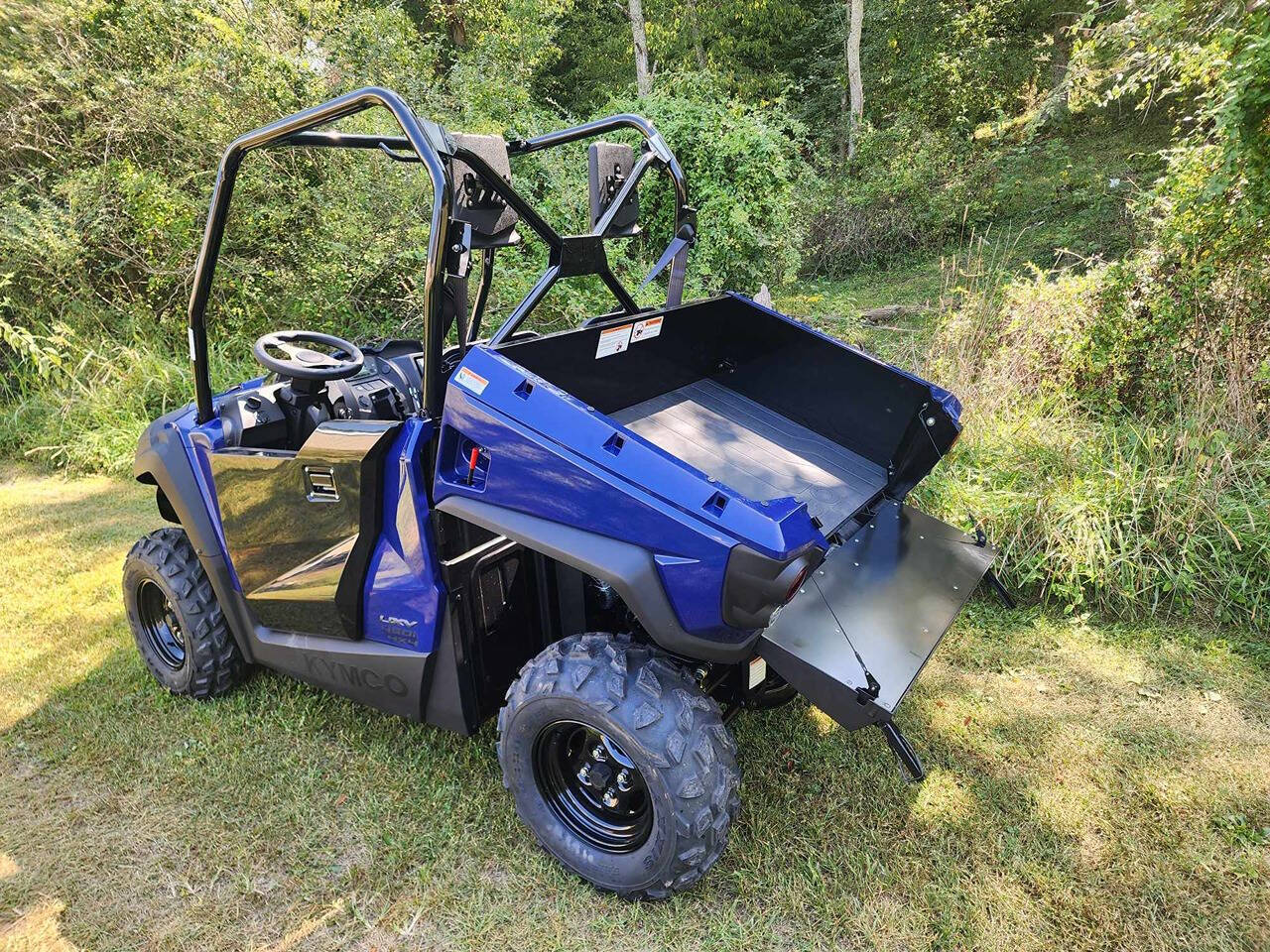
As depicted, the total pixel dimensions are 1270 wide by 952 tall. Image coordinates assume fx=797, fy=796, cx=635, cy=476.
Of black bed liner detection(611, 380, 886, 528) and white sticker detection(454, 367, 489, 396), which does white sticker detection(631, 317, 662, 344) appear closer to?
black bed liner detection(611, 380, 886, 528)

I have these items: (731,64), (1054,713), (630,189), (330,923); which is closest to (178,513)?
(330,923)

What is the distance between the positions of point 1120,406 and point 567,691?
3.46 meters

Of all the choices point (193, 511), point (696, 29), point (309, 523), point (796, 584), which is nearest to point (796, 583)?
point (796, 584)

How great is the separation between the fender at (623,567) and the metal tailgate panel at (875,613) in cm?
17

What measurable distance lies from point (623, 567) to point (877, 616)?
834mm

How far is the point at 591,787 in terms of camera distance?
2.13m

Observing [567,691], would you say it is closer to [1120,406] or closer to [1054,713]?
[1054,713]

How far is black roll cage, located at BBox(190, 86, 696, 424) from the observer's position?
1.83m

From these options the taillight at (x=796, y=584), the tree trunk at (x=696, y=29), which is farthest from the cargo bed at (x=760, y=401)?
the tree trunk at (x=696, y=29)

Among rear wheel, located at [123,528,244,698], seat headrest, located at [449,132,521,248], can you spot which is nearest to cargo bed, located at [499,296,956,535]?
seat headrest, located at [449,132,521,248]

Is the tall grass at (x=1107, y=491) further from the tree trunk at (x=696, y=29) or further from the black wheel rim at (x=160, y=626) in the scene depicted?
the tree trunk at (x=696, y=29)

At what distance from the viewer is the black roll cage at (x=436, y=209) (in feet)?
6.02

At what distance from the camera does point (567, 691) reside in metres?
1.90

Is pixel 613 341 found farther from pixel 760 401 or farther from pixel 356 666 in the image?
pixel 356 666
